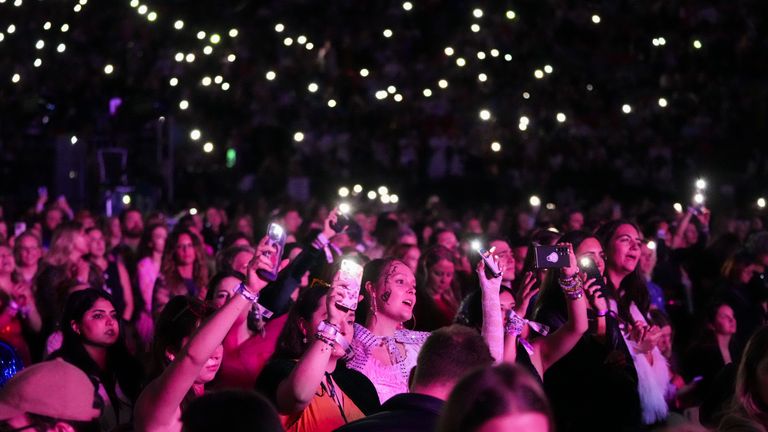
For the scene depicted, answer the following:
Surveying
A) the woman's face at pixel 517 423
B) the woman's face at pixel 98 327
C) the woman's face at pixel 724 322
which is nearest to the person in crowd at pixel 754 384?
the woman's face at pixel 517 423

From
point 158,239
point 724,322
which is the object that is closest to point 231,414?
point 724,322

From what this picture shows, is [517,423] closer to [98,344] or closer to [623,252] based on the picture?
[98,344]

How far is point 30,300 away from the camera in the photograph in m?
7.53

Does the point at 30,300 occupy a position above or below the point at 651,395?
below

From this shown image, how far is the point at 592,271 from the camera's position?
5.65 metres

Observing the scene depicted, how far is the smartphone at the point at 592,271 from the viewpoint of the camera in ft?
18.5

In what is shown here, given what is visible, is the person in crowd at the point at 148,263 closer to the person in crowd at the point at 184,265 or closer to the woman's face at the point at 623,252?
the person in crowd at the point at 184,265

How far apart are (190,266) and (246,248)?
51.5 inches

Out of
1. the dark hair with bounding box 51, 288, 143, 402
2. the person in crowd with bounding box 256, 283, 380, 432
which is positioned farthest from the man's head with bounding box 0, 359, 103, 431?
the dark hair with bounding box 51, 288, 143, 402

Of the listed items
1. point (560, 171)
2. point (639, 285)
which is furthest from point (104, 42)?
point (639, 285)

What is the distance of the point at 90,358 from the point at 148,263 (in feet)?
12.9

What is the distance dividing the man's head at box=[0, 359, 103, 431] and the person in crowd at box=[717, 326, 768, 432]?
2.24 m

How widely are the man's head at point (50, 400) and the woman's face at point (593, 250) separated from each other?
283 centimetres

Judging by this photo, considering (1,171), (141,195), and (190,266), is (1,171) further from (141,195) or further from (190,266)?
(190,266)
